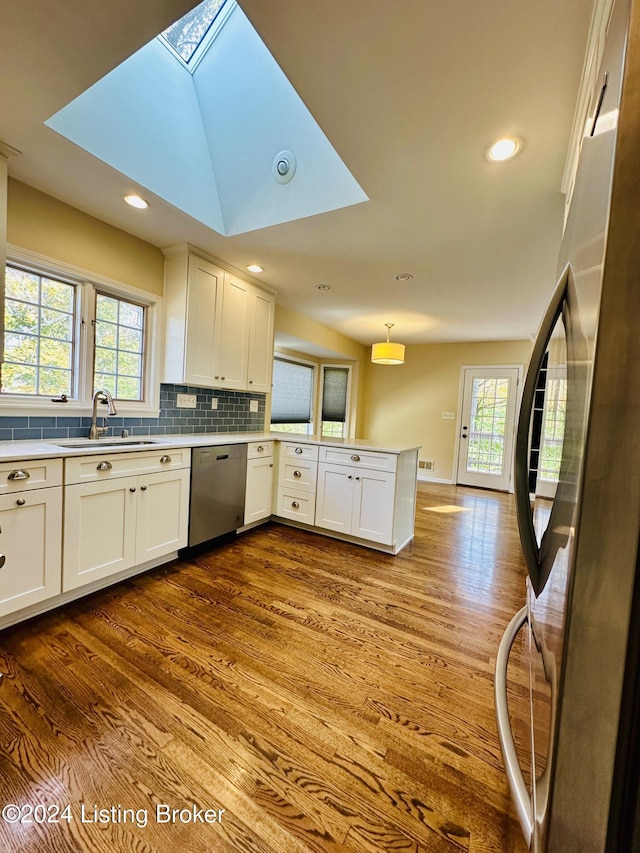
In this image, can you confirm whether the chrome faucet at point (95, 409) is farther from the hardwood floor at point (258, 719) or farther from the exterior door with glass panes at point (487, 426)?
the exterior door with glass panes at point (487, 426)

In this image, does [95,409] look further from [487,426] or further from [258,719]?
[487,426]

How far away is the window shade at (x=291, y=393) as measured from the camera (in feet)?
17.8

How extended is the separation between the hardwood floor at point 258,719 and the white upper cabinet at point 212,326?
64.9 inches

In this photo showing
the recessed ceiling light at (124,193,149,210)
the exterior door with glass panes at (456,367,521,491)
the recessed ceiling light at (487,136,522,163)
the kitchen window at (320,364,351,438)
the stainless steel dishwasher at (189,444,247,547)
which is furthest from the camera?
the kitchen window at (320,364,351,438)

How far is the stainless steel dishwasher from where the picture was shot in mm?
2641

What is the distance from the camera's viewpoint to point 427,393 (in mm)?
6250

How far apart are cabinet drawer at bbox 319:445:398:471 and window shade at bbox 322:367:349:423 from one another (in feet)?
11.2

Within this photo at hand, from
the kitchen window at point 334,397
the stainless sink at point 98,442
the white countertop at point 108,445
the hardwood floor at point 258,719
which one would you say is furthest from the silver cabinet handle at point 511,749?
the kitchen window at point 334,397

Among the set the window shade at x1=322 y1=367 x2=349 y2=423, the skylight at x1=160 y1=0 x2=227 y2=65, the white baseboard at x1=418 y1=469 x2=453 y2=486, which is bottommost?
the white baseboard at x1=418 y1=469 x2=453 y2=486

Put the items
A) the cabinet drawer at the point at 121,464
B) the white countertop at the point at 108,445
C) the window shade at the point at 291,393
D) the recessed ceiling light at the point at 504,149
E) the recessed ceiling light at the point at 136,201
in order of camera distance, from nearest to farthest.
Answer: the recessed ceiling light at the point at 504,149, the white countertop at the point at 108,445, the cabinet drawer at the point at 121,464, the recessed ceiling light at the point at 136,201, the window shade at the point at 291,393

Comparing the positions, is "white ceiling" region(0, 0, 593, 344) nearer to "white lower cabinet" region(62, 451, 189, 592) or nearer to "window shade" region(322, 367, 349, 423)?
"white lower cabinet" region(62, 451, 189, 592)

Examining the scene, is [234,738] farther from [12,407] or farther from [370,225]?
[370,225]

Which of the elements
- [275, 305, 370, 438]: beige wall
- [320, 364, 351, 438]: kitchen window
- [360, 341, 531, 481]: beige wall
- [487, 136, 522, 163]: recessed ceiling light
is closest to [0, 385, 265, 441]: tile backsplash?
[275, 305, 370, 438]: beige wall

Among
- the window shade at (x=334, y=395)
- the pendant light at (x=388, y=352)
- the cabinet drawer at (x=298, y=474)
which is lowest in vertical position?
the cabinet drawer at (x=298, y=474)
